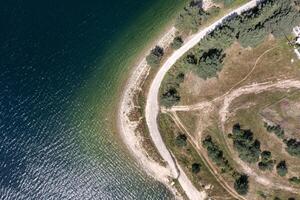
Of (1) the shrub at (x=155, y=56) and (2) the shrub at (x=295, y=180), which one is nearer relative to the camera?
(2) the shrub at (x=295, y=180)

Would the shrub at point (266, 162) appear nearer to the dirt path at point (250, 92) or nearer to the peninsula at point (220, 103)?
the peninsula at point (220, 103)

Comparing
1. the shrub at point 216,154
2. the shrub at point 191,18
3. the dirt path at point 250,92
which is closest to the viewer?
the dirt path at point 250,92

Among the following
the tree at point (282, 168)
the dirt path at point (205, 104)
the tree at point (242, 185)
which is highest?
the dirt path at point (205, 104)

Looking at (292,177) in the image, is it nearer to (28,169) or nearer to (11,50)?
(28,169)

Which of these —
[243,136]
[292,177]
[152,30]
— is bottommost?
[292,177]

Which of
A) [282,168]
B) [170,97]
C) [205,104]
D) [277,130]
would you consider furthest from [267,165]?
[170,97]

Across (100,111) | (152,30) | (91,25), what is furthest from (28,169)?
(152,30)

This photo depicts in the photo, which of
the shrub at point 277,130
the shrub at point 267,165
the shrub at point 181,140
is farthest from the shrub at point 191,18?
the shrub at point 267,165
